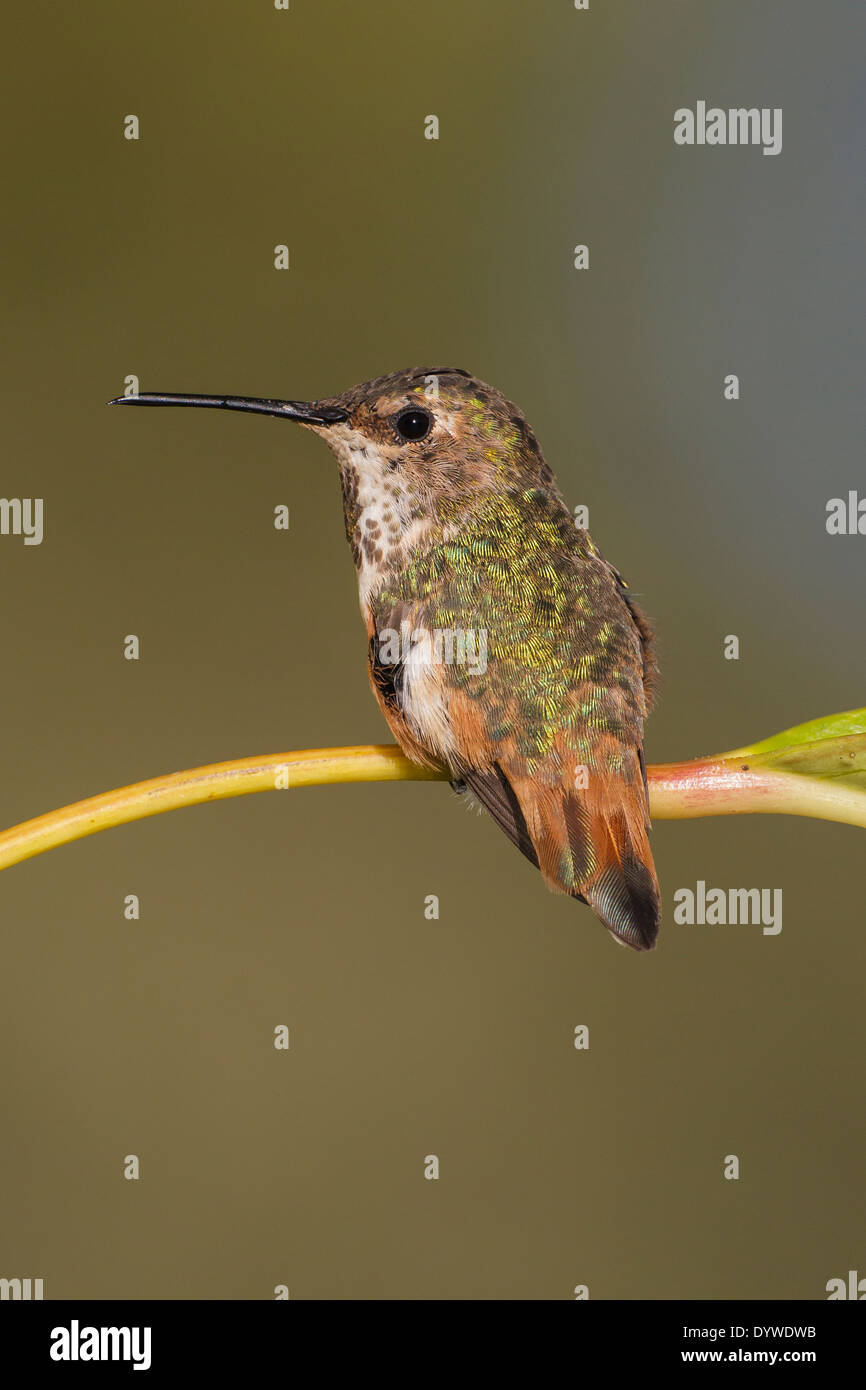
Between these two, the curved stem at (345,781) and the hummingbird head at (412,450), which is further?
the hummingbird head at (412,450)

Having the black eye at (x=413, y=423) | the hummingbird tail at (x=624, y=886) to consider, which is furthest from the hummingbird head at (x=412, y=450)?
the hummingbird tail at (x=624, y=886)

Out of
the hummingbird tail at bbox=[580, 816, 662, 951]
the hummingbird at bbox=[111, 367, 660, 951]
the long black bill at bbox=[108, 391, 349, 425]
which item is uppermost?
the long black bill at bbox=[108, 391, 349, 425]

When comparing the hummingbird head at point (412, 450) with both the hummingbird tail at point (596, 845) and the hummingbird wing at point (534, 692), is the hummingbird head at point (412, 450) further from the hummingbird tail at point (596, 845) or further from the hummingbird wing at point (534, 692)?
the hummingbird tail at point (596, 845)

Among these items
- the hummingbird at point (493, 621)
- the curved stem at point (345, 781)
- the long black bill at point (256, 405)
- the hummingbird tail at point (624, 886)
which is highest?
the long black bill at point (256, 405)

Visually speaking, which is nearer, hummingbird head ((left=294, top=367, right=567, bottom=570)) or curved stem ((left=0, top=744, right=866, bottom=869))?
curved stem ((left=0, top=744, right=866, bottom=869))

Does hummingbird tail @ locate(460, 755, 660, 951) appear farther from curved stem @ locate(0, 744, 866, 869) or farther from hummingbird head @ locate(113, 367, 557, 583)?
hummingbird head @ locate(113, 367, 557, 583)

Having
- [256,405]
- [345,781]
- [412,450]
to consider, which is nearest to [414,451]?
[412,450]

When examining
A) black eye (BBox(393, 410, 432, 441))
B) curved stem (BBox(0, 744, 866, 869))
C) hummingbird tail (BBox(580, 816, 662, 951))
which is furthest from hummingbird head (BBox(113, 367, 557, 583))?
hummingbird tail (BBox(580, 816, 662, 951))

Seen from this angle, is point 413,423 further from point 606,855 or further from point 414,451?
point 606,855
